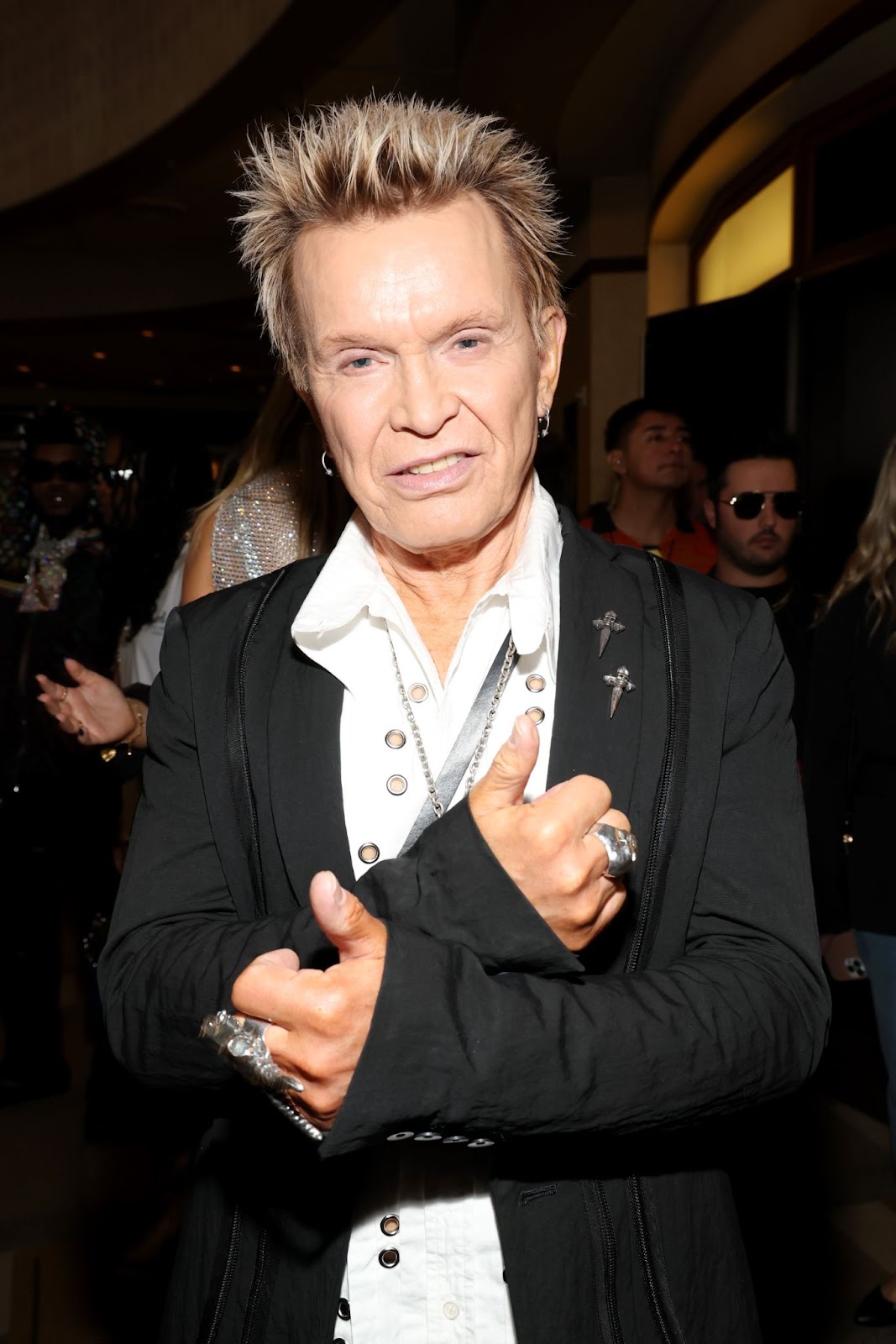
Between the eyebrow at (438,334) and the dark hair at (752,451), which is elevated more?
the dark hair at (752,451)

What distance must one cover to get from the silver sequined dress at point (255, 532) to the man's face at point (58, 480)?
5.05ft

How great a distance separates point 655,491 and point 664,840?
12.3 ft

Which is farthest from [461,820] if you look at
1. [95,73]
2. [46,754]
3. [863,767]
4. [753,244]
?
[95,73]

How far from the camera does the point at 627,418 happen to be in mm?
4926

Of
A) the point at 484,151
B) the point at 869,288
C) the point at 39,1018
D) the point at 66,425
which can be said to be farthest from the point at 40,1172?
the point at 869,288

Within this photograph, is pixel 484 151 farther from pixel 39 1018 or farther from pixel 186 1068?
pixel 39 1018

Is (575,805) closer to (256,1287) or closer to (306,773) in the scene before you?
(306,773)

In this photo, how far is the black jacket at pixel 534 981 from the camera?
0.91 metres

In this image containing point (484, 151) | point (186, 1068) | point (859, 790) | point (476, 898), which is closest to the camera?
point (476, 898)

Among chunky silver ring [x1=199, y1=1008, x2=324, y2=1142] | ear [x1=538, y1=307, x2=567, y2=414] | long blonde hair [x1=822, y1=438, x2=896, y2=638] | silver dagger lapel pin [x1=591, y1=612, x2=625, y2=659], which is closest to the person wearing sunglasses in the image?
long blonde hair [x1=822, y1=438, x2=896, y2=638]

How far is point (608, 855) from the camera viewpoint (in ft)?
3.07

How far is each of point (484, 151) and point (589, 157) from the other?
6588 millimetres

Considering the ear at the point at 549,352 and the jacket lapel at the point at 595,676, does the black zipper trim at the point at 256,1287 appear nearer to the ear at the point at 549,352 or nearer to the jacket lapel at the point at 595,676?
the jacket lapel at the point at 595,676

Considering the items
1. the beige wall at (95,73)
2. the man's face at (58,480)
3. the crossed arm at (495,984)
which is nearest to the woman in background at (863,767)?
the crossed arm at (495,984)
